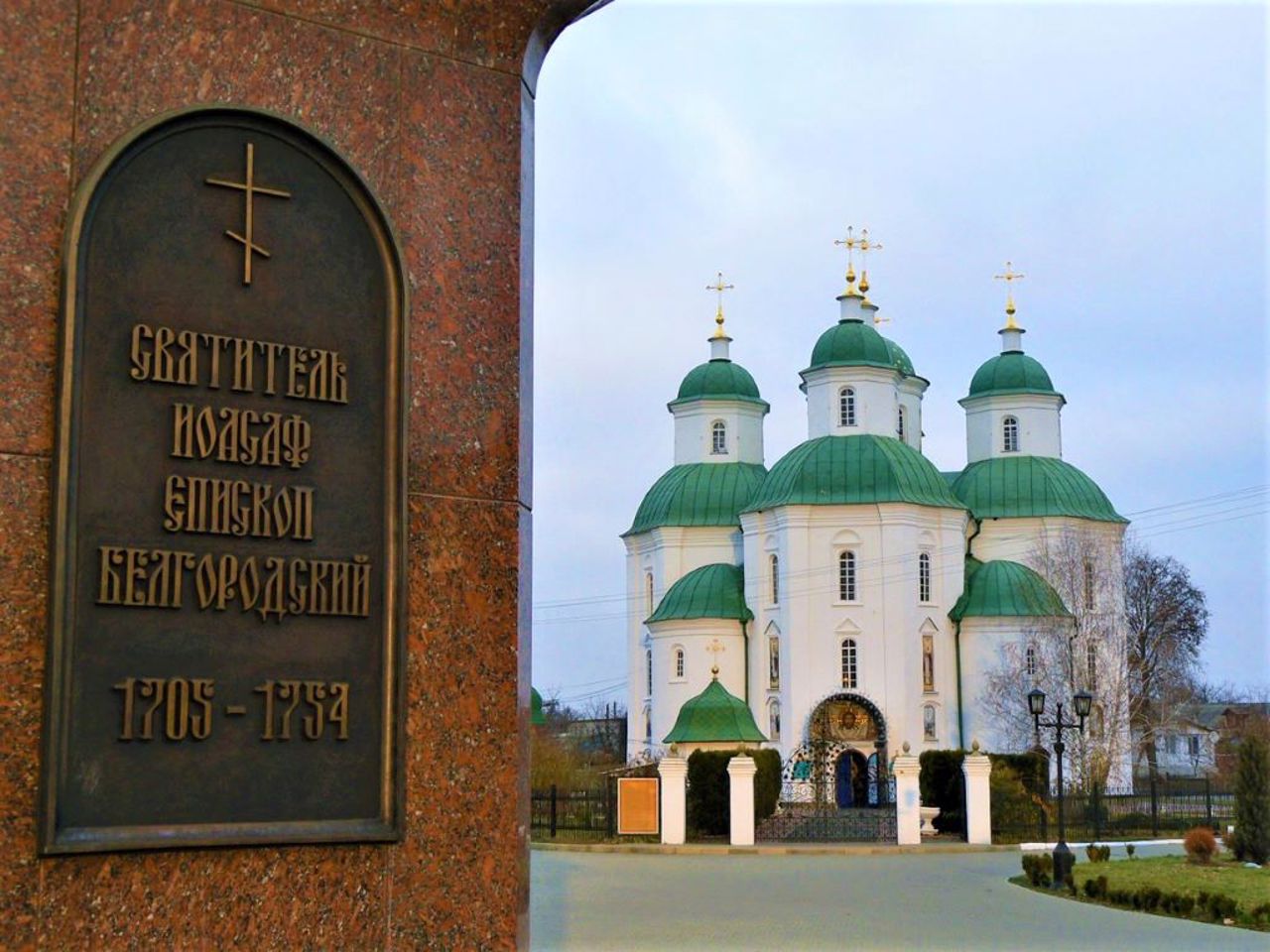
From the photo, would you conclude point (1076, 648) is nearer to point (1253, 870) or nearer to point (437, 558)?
point (1253, 870)

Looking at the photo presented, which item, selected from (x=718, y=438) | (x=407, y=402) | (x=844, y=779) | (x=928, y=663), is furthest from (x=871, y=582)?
(x=407, y=402)

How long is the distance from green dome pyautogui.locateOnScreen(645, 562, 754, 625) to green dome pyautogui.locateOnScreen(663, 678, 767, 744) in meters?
14.4

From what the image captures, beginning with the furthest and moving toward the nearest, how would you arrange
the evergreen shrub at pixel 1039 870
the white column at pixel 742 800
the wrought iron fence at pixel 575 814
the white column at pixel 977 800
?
the wrought iron fence at pixel 575 814 → the white column at pixel 977 800 → the white column at pixel 742 800 → the evergreen shrub at pixel 1039 870

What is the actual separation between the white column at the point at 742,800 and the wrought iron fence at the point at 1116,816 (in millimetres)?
5176

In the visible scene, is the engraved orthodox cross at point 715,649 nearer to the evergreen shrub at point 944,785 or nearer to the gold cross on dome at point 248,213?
the evergreen shrub at point 944,785

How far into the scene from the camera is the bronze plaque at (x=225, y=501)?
475cm

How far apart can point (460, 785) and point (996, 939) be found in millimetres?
9978

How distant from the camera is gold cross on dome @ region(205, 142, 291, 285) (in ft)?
16.9

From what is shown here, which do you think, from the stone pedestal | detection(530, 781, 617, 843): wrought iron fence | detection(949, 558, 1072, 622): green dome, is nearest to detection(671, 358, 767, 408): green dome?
detection(949, 558, 1072, 622): green dome

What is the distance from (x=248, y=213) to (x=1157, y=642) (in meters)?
54.6

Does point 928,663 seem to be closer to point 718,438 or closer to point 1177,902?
point 718,438

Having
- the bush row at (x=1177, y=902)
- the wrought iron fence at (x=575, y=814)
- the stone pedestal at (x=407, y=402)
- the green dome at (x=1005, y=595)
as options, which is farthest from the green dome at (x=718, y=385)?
the stone pedestal at (x=407, y=402)

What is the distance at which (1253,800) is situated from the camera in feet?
69.5

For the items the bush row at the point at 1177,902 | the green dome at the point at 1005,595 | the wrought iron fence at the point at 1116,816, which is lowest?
the wrought iron fence at the point at 1116,816
